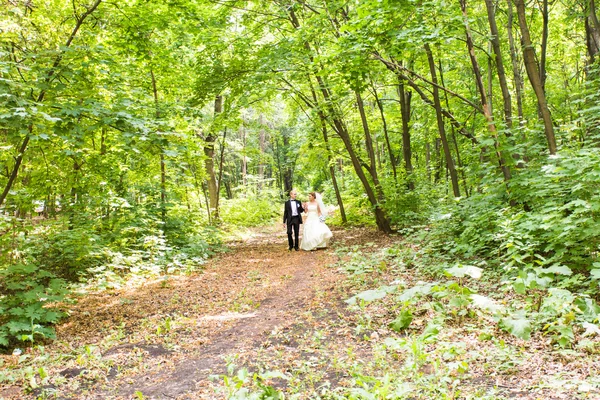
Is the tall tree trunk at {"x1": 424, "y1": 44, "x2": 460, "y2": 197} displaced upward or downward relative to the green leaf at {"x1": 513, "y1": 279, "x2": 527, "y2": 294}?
upward

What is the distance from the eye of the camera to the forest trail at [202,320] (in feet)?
13.0

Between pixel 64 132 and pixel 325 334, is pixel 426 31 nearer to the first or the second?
pixel 325 334

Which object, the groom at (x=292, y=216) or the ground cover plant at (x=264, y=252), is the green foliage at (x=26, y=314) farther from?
the groom at (x=292, y=216)

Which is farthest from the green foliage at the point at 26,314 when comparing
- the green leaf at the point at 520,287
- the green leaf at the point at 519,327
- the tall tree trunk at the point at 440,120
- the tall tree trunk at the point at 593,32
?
the tall tree trunk at the point at 593,32

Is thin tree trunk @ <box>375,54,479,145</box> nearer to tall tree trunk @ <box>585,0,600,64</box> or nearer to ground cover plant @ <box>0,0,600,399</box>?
ground cover plant @ <box>0,0,600,399</box>

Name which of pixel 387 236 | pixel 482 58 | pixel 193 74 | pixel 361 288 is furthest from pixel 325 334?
pixel 482 58

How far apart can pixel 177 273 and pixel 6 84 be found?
5797 mm

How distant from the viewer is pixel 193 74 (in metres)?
12.6

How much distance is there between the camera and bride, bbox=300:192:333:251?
39.0ft

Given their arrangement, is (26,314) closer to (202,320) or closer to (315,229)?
(202,320)

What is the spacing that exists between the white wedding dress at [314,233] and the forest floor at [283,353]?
409 cm

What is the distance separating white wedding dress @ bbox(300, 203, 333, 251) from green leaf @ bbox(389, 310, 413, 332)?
24.3 ft

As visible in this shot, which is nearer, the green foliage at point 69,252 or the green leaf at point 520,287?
the green leaf at point 520,287

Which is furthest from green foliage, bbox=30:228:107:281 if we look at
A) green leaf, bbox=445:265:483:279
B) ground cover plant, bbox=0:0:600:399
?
green leaf, bbox=445:265:483:279
